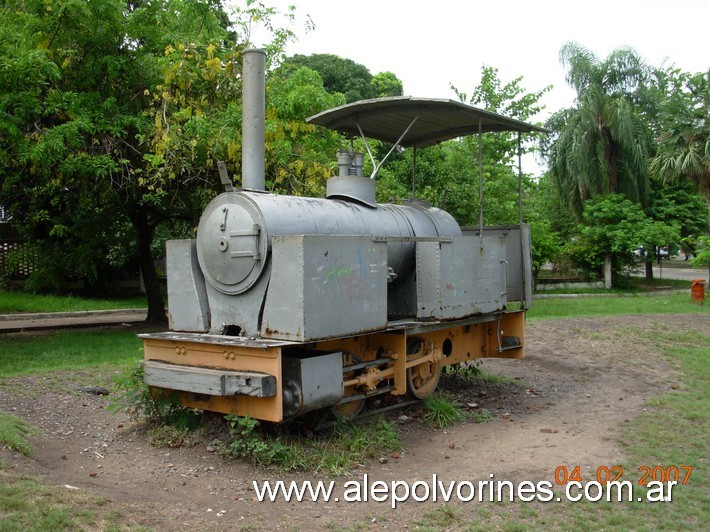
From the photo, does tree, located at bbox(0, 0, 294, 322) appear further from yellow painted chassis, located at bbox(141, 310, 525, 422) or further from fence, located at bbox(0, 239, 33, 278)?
fence, located at bbox(0, 239, 33, 278)

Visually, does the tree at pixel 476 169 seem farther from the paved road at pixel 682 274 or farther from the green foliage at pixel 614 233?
the paved road at pixel 682 274

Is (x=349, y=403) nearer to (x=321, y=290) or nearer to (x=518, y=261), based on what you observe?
(x=321, y=290)

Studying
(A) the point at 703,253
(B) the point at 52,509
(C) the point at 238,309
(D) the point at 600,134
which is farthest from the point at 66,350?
(D) the point at 600,134

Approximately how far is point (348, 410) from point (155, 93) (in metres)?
8.02

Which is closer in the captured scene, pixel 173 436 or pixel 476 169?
pixel 173 436

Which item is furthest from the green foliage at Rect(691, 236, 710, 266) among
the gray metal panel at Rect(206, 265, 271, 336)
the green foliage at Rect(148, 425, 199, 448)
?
the green foliage at Rect(148, 425, 199, 448)

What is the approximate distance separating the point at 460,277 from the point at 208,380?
3375mm

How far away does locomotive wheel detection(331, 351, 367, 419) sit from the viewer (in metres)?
7.06

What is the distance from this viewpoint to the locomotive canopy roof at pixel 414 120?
334 inches

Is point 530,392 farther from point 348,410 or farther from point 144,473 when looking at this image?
point 144,473

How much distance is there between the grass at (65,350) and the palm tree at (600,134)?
20942mm

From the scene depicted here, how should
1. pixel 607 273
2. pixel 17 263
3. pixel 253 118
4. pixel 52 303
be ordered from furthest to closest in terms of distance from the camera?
pixel 607 273
pixel 17 263
pixel 52 303
pixel 253 118

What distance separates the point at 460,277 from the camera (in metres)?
8.29

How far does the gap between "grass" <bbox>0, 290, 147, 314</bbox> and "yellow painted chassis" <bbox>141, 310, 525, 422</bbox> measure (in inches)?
561
